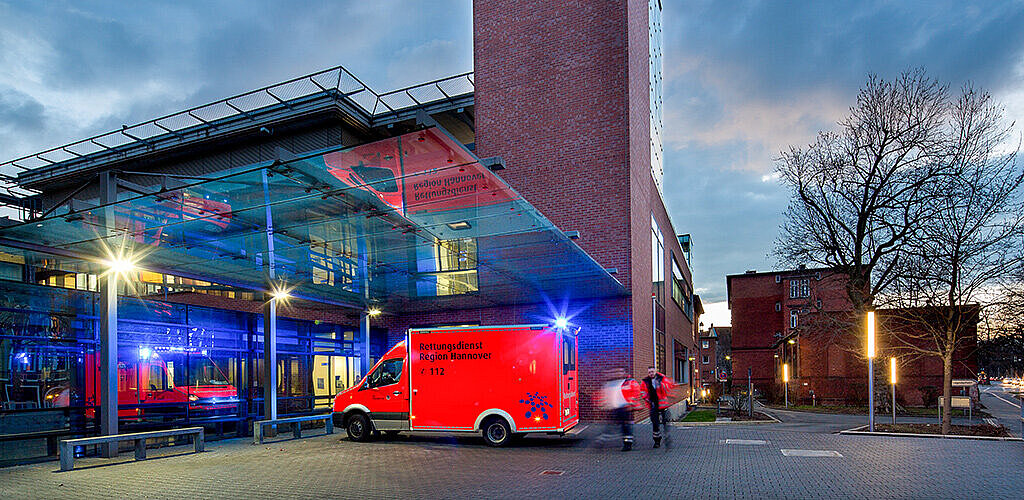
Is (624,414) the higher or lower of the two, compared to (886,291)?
lower

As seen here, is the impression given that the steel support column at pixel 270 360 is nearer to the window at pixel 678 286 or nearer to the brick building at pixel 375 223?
the brick building at pixel 375 223

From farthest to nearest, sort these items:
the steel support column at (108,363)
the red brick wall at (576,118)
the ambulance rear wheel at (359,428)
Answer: the red brick wall at (576,118)
the ambulance rear wheel at (359,428)
the steel support column at (108,363)

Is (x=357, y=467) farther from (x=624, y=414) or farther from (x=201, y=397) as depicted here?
(x=201, y=397)

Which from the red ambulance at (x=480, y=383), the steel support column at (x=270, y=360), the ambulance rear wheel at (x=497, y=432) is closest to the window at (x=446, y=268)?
the red ambulance at (x=480, y=383)

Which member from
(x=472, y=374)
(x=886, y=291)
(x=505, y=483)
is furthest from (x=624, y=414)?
(x=886, y=291)

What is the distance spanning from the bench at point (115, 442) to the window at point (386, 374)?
12.3 ft

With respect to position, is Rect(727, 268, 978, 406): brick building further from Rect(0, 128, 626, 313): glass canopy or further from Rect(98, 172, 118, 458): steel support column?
Rect(98, 172, 118, 458): steel support column

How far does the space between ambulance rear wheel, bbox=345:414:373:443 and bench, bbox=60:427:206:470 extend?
337 centimetres

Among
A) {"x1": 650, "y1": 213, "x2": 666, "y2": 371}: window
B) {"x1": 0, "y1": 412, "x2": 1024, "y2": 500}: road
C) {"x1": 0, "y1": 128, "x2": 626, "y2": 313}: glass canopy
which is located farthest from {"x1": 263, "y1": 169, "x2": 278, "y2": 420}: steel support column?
{"x1": 650, "y1": 213, "x2": 666, "y2": 371}: window

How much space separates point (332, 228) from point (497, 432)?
18.4ft

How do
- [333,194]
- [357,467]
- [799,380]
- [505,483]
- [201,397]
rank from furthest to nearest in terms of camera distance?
[799,380]
[201,397]
[357,467]
[333,194]
[505,483]

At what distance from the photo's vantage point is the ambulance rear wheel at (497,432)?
15008mm

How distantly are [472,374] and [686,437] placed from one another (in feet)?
18.8

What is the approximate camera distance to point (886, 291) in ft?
79.4
